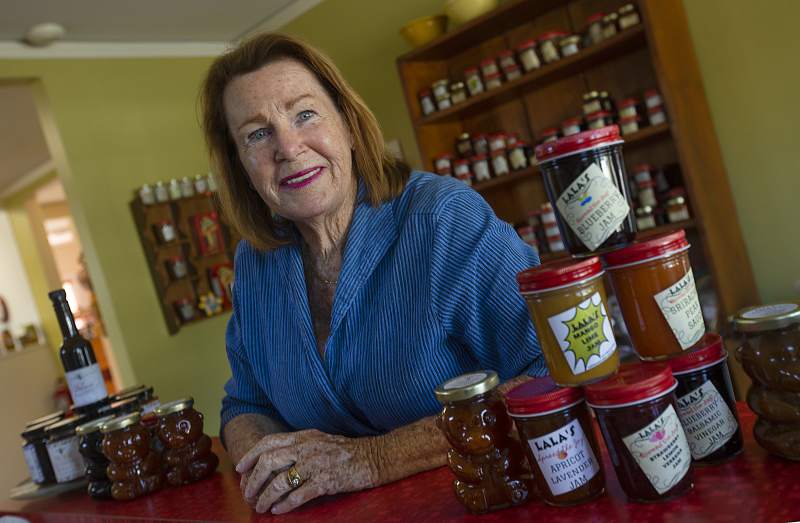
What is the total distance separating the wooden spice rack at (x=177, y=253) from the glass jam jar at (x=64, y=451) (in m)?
2.39

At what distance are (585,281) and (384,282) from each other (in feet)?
1.86

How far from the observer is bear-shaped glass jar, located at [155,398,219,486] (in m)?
1.46

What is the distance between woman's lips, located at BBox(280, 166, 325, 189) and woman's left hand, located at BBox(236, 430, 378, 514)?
47 centimetres

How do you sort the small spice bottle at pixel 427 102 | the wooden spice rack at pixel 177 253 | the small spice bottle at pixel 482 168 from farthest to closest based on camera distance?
the wooden spice rack at pixel 177 253, the small spice bottle at pixel 427 102, the small spice bottle at pixel 482 168

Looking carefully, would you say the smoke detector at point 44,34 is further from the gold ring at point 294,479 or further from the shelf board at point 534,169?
the gold ring at point 294,479

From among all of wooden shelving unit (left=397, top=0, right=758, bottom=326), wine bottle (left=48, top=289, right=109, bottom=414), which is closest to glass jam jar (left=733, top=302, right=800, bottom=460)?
wine bottle (left=48, top=289, right=109, bottom=414)

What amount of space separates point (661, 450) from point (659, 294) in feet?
0.55

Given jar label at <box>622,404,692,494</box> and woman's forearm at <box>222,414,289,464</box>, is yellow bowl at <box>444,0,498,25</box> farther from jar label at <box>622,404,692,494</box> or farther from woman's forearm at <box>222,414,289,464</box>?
jar label at <box>622,404,692,494</box>

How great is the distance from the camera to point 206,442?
1487 mm

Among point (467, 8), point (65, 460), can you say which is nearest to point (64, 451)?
point (65, 460)

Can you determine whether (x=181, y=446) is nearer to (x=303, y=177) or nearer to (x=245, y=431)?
(x=245, y=431)

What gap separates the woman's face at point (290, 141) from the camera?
1.38 meters

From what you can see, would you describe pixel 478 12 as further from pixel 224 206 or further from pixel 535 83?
pixel 224 206

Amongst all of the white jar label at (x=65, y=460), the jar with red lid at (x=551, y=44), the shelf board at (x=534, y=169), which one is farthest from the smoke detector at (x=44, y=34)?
the white jar label at (x=65, y=460)
